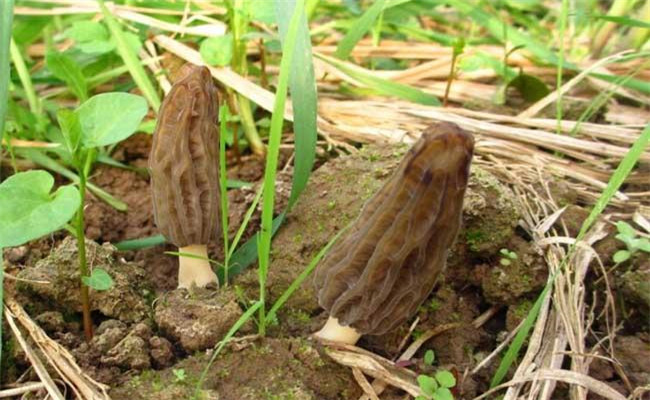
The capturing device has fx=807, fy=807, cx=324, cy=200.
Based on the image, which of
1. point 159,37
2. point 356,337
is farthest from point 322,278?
point 159,37

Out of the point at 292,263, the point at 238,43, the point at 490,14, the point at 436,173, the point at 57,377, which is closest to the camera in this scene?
the point at 436,173

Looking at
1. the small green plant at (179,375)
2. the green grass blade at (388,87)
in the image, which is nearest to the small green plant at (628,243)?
the green grass blade at (388,87)

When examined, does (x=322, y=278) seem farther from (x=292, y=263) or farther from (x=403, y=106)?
(x=403, y=106)

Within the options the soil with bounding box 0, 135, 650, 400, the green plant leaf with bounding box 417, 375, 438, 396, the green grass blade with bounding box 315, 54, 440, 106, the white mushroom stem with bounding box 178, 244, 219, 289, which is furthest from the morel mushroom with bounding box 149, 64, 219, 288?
the green grass blade with bounding box 315, 54, 440, 106

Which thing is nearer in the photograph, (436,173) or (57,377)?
(436,173)

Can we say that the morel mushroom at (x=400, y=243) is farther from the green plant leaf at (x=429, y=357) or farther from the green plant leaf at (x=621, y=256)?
the green plant leaf at (x=621, y=256)
